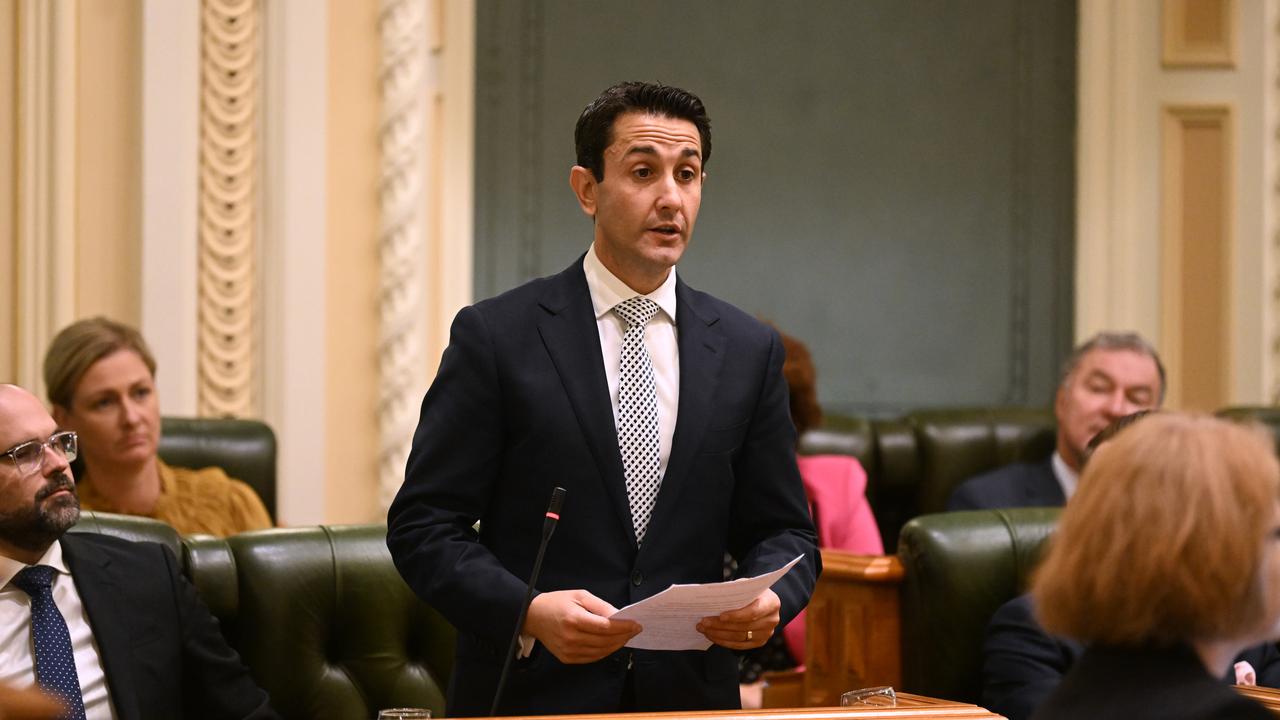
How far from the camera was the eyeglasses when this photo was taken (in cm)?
259

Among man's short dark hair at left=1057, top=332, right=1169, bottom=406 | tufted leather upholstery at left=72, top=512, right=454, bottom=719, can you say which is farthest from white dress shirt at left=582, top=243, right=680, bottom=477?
man's short dark hair at left=1057, top=332, right=1169, bottom=406

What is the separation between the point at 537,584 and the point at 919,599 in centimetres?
126

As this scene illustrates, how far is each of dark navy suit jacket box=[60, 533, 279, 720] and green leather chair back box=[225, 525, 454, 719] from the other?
0.11m

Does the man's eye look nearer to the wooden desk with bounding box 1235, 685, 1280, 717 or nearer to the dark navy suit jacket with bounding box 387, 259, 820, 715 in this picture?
the dark navy suit jacket with bounding box 387, 259, 820, 715

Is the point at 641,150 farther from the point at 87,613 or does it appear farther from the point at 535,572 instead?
the point at 87,613

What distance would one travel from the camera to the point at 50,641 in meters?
2.52

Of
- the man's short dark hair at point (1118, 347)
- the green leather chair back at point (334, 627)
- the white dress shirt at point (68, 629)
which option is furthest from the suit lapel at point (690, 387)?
the man's short dark hair at point (1118, 347)

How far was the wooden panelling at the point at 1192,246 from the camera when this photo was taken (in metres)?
6.11

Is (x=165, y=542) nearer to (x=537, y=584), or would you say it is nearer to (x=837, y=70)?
(x=537, y=584)

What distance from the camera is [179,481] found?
154 inches

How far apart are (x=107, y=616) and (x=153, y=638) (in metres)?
0.09

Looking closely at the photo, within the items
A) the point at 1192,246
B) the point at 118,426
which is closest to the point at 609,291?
the point at 118,426

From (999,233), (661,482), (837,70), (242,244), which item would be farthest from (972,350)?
(661,482)

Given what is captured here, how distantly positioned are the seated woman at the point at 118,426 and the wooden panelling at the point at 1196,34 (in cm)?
417
